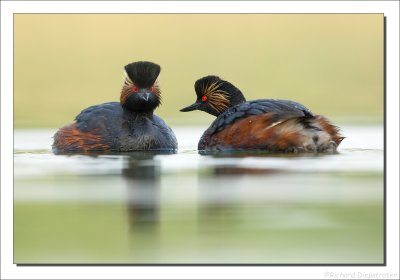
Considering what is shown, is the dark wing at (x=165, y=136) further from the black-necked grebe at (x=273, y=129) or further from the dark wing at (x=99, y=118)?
the black-necked grebe at (x=273, y=129)

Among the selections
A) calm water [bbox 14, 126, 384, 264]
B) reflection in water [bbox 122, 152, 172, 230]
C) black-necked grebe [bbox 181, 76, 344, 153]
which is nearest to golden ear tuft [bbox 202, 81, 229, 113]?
black-necked grebe [bbox 181, 76, 344, 153]

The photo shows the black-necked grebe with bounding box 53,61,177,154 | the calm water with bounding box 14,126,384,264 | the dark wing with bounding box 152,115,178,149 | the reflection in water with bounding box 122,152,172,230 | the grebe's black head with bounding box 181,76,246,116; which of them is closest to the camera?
the calm water with bounding box 14,126,384,264

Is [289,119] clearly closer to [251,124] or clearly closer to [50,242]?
[251,124]

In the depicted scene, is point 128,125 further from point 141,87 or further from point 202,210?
point 202,210

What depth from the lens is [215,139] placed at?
13727 mm

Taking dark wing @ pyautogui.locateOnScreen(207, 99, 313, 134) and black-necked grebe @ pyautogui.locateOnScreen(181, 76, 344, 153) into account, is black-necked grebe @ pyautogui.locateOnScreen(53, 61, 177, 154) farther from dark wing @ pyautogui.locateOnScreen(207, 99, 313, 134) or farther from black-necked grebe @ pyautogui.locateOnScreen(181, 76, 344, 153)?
dark wing @ pyautogui.locateOnScreen(207, 99, 313, 134)

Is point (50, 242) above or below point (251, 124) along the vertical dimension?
below

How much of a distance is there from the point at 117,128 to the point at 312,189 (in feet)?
15.1

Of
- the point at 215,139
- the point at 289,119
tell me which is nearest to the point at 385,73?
the point at 289,119

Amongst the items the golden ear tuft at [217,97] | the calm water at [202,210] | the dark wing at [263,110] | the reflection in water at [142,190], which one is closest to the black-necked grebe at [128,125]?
the reflection in water at [142,190]

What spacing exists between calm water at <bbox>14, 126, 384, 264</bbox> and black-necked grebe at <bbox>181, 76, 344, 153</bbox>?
0.39 m

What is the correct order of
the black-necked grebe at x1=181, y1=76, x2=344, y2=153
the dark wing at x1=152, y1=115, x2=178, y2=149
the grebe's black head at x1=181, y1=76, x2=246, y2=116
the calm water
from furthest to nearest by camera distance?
1. the grebe's black head at x1=181, y1=76, x2=246, y2=116
2. the dark wing at x1=152, y1=115, x2=178, y2=149
3. the black-necked grebe at x1=181, y1=76, x2=344, y2=153
4. the calm water

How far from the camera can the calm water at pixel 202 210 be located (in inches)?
319

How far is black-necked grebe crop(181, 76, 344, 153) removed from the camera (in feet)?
42.9
